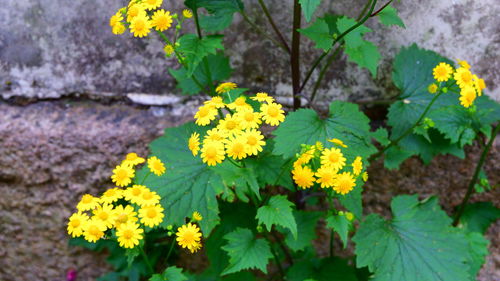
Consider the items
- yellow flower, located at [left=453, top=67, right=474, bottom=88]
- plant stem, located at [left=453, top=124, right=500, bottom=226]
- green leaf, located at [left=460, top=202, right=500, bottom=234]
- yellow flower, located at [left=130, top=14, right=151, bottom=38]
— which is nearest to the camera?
yellow flower, located at [left=130, top=14, right=151, bottom=38]

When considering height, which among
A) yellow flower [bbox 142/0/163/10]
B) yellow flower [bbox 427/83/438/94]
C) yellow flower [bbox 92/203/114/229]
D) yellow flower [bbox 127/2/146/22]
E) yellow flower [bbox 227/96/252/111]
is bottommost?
yellow flower [bbox 92/203/114/229]

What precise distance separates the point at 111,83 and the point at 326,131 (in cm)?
107

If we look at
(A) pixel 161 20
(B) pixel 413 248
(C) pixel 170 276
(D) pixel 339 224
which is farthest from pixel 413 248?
(A) pixel 161 20

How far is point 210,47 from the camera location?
6.10 ft

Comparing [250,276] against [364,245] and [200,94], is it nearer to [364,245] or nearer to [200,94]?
[364,245]

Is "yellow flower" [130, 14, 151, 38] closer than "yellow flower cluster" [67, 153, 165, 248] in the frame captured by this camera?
No

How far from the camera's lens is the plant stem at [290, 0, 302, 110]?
1.92m

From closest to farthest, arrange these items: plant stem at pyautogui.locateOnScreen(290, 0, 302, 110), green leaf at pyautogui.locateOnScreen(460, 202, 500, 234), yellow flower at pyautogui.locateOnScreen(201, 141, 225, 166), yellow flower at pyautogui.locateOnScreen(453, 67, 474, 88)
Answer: yellow flower at pyautogui.locateOnScreen(201, 141, 225, 166) < yellow flower at pyautogui.locateOnScreen(453, 67, 474, 88) < plant stem at pyautogui.locateOnScreen(290, 0, 302, 110) < green leaf at pyautogui.locateOnScreen(460, 202, 500, 234)

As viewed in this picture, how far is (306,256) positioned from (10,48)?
1649mm

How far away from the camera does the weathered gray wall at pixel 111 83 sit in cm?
218

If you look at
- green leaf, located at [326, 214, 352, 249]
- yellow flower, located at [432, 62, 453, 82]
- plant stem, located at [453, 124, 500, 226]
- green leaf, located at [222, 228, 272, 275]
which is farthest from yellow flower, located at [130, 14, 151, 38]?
plant stem, located at [453, 124, 500, 226]

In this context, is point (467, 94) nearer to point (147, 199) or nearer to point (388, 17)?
point (388, 17)

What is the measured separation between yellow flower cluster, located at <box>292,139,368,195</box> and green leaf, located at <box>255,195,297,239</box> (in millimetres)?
91

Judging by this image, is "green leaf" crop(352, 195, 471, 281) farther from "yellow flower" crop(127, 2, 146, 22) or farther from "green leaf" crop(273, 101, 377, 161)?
"yellow flower" crop(127, 2, 146, 22)
